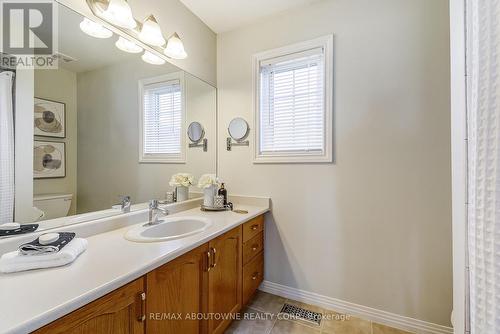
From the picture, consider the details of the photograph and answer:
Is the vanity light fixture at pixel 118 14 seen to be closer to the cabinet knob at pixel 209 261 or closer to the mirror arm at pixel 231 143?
the mirror arm at pixel 231 143

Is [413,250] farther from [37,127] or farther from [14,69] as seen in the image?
[14,69]

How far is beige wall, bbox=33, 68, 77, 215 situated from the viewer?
1.02 meters

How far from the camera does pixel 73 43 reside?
1.14 m

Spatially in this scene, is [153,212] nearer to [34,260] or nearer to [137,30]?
[34,260]

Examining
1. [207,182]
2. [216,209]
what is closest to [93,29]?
[207,182]

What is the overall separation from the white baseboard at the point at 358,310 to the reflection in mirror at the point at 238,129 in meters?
1.40

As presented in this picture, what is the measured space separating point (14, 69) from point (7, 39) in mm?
122

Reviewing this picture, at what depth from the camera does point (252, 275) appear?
175cm

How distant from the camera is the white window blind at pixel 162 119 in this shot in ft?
5.22

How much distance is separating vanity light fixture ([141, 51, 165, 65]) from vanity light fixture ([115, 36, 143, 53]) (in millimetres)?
54

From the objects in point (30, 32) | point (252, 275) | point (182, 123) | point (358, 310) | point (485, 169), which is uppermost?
point (30, 32)

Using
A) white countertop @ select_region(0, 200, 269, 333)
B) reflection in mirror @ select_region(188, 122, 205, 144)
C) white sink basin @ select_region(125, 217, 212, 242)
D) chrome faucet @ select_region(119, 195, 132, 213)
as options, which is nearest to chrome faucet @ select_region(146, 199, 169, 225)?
white sink basin @ select_region(125, 217, 212, 242)

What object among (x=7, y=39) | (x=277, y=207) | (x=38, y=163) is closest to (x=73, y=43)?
(x=7, y=39)

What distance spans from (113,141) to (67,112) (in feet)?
0.92
